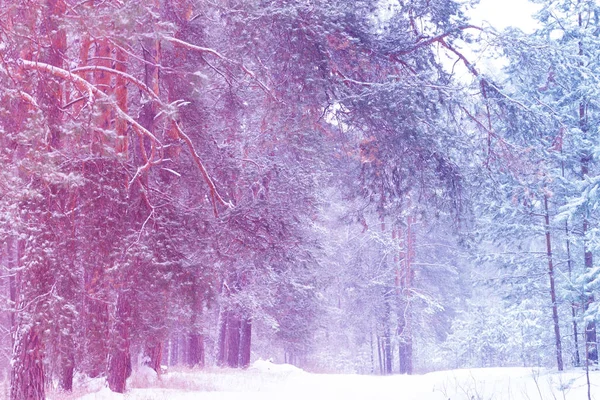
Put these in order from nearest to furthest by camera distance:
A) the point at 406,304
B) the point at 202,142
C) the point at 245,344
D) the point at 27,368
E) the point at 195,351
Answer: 1. the point at 27,368
2. the point at 202,142
3. the point at 195,351
4. the point at 245,344
5. the point at 406,304

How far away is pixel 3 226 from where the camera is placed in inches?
281

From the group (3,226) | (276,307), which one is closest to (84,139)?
(3,226)

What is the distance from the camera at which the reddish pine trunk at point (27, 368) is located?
7.85m

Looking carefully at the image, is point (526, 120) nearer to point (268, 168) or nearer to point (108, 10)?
point (268, 168)

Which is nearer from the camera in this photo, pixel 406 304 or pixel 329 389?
pixel 329 389

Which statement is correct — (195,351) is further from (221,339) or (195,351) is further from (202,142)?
(202,142)

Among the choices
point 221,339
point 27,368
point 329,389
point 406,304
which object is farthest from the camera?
point 406,304

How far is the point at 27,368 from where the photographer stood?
25.8 feet

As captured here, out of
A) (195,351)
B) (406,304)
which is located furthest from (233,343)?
(406,304)

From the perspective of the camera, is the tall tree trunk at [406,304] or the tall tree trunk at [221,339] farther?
the tall tree trunk at [406,304]

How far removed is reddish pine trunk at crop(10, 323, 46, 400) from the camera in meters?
7.85

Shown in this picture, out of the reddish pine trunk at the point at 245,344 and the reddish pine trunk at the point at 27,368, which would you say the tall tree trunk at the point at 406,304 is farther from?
the reddish pine trunk at the point at 27,368

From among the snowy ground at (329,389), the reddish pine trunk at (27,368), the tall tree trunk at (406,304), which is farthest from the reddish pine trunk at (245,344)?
the reddish pine trunk at (27,368)

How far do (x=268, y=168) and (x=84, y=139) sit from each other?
5.46 m
